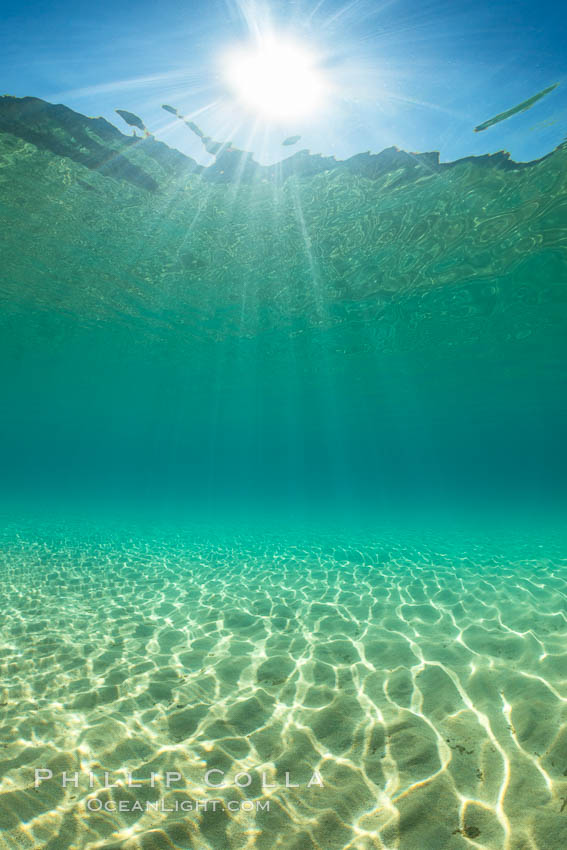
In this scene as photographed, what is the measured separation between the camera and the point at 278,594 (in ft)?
26.4

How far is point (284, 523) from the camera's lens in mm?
21266

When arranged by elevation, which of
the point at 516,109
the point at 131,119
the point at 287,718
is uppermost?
the point at 131,119

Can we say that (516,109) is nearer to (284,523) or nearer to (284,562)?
(284,562)

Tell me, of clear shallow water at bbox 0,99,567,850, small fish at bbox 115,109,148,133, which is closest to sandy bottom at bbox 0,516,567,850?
clear shallow water at bbox 0,99,567,850

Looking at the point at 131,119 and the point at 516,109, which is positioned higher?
the point at 131,119

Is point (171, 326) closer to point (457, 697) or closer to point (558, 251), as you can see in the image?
point (558, 251)

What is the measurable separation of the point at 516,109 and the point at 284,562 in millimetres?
12010

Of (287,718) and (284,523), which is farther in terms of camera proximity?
(284,523)

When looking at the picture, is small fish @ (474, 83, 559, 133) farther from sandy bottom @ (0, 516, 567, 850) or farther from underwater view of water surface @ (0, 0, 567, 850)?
sandy bottom @ (0, 516, 567, 850)

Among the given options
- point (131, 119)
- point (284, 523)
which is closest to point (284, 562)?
point (284, 523)

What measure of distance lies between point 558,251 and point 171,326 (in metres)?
17.1

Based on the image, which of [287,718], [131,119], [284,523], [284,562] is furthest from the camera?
[284,523]

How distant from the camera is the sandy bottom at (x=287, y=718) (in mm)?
2719

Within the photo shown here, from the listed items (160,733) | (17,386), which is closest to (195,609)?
(160,733)
